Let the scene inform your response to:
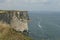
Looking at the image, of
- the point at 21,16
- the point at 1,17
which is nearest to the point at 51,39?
the point at 21,16

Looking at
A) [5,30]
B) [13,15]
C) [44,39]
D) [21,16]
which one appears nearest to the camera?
[5,30]

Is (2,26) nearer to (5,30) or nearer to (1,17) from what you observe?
(5,30)

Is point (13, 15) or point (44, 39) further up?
point (13, 15)

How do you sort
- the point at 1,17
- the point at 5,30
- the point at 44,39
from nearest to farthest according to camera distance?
1. the point at 5,30
2. the point at 1,17
3. the point at 44,39

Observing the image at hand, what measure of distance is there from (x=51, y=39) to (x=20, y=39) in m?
50.5

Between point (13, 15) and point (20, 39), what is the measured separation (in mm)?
21497

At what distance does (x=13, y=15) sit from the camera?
33312 mm

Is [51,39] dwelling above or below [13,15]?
below

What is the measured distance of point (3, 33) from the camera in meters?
12.3

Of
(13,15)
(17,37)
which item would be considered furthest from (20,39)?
(13,15)

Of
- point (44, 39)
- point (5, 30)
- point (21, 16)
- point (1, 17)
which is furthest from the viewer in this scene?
point (44, 39)

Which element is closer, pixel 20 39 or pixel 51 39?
pixel 20 39

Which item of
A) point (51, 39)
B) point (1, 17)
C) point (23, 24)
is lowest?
point (51, 39)

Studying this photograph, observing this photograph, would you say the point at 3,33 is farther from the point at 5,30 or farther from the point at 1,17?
the point at 1,17
